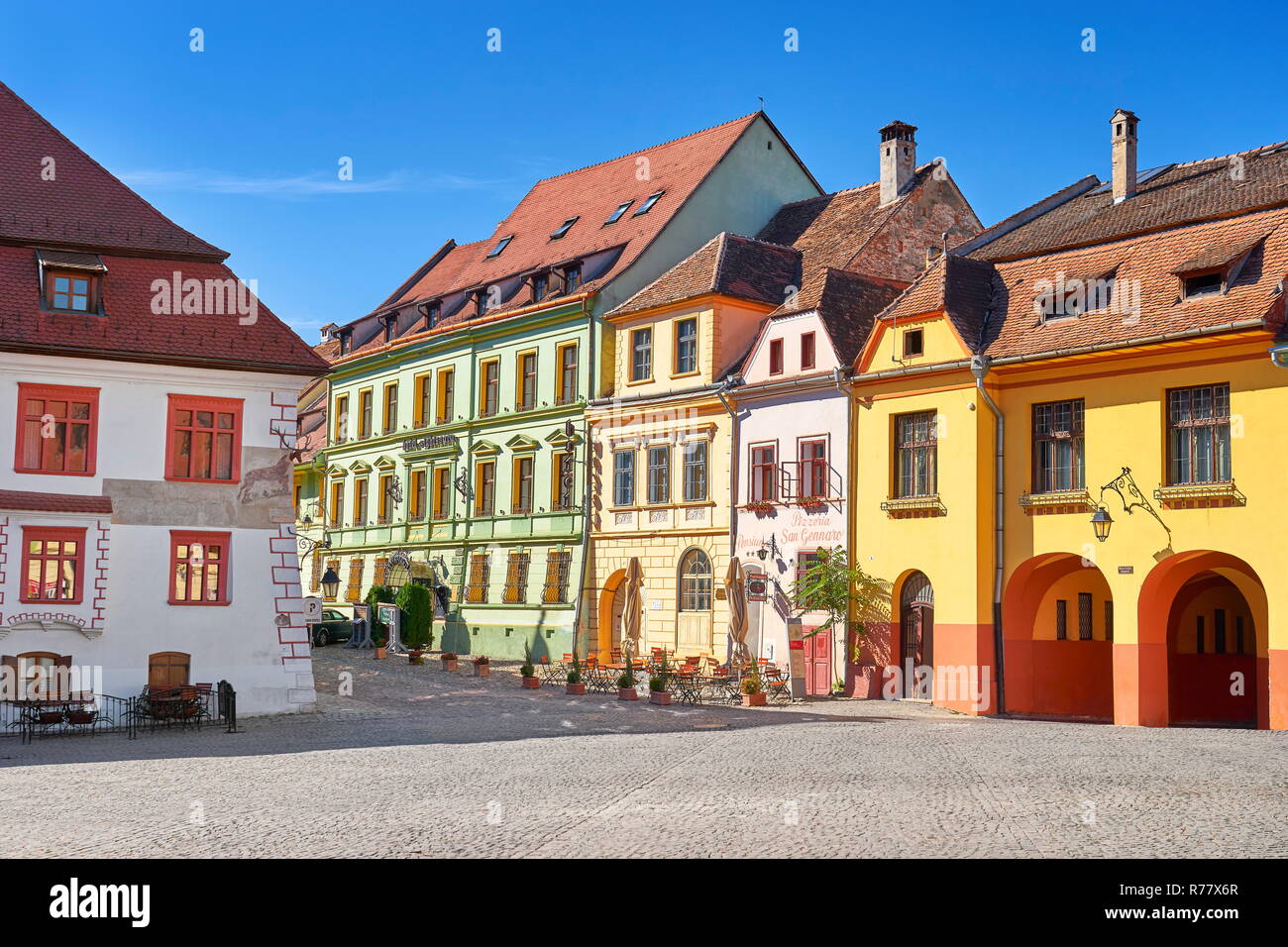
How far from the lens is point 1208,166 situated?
1275 inches

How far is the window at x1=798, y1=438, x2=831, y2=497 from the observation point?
33500 mm

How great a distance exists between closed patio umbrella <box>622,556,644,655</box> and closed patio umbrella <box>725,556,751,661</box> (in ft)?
13.6

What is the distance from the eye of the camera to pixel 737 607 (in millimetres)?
34406

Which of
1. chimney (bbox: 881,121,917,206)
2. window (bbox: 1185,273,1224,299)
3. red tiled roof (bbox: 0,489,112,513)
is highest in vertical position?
chimney (bbox: 881,121,917,206)

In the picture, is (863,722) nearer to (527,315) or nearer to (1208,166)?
(1208,166)

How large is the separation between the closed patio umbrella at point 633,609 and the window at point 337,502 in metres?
18.0

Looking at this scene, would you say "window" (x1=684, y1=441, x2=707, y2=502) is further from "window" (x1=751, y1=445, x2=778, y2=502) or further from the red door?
the red door

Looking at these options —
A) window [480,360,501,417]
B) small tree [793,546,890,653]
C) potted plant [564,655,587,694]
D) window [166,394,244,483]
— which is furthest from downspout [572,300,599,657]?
window [166,394,244,483]

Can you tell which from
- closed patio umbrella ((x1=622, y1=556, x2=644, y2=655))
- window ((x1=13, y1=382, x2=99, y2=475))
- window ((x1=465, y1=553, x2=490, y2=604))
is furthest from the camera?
window ((x1=465, y1=553, x2=490, y2=604))

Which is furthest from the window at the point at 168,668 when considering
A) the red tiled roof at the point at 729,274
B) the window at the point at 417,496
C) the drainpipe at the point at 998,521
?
the window at the point at 417,496

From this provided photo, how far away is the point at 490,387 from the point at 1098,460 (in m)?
22.7

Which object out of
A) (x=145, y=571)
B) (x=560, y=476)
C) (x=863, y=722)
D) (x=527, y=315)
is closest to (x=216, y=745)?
(x=145, y=571)

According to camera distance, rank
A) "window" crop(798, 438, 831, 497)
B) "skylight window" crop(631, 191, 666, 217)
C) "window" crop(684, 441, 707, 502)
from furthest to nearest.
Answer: "skylight window" crop(631, 191, 666, 217) → "window" crop(684, 441, 707, 502) → "window" crop(798, 438, 831, 497)

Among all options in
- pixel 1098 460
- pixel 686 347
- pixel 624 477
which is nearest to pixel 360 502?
pixel 624 477
